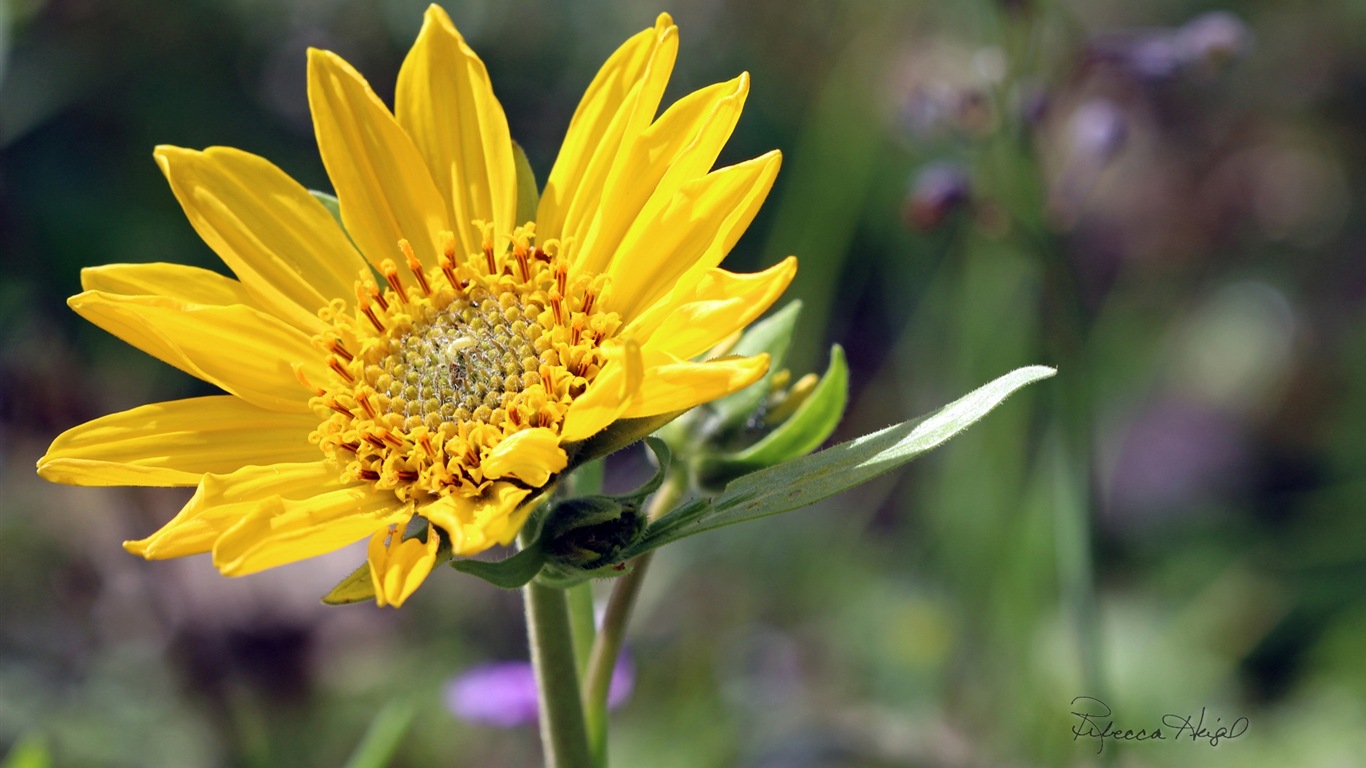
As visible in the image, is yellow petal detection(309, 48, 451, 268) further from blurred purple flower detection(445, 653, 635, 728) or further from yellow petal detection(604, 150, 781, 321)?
blurred purple flower detection(445, 653, 635, 728)

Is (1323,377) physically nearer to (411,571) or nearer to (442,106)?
(442,106)

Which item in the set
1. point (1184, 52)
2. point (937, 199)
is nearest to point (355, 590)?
point (937, 199)

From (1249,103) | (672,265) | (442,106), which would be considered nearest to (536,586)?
(672,265)

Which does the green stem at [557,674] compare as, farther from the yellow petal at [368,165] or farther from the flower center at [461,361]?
the yellow petal at [368,165]

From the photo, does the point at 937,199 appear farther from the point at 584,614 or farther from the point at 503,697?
the point at 503,697

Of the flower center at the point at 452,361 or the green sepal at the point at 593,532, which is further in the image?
the flower center at the point at 452,361
